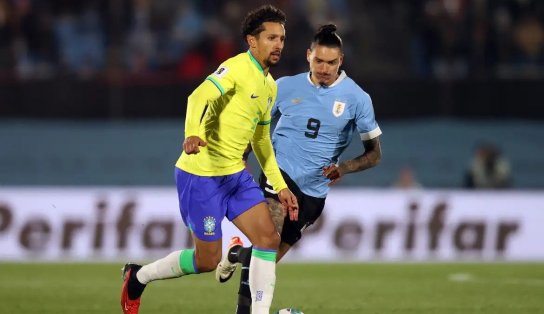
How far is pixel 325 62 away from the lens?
7.82 meters

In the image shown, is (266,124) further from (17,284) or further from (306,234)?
(306,234)

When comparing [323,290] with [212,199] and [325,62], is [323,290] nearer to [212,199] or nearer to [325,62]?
[325,62]

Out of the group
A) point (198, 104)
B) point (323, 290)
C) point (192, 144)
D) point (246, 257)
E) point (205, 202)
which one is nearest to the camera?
point (192, 144)

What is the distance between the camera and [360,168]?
26.4 ft

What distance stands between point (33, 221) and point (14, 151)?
197cm

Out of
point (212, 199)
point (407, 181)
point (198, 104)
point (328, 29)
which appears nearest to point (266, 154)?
point (212, 199)

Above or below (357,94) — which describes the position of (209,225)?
below

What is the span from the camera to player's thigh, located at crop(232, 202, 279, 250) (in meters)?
7.04

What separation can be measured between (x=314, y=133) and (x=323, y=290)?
2749 millimetres

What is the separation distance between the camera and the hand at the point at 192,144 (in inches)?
251

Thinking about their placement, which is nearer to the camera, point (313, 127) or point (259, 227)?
point (259, 227)

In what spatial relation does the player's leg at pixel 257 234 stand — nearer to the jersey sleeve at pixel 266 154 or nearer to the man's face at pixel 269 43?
the jersey sleeve at pixel 266 154

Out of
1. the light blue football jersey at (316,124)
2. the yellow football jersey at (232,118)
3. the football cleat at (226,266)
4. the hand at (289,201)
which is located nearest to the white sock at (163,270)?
the football cleat at (226,266)

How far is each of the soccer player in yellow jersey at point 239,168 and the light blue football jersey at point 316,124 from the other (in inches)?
30.6
